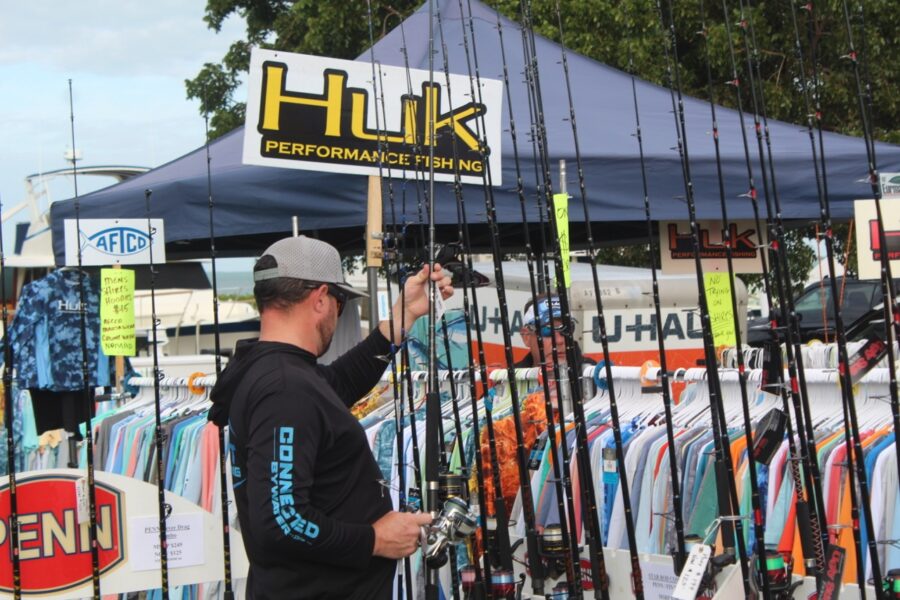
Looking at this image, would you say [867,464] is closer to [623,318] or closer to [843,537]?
[843,537]

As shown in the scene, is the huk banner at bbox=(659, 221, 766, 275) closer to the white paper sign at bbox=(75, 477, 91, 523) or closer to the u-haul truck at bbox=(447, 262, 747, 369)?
the u-haul truck at bbox=(447, 262, 747, 369)

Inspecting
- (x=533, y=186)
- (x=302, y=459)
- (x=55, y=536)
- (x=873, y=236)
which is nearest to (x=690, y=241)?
(x=533, y=186)

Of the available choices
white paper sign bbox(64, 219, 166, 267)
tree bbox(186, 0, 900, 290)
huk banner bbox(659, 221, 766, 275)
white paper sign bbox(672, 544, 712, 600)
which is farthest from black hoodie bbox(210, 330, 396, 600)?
tree bbox(186, 0, 900, 290)

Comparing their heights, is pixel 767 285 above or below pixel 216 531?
above

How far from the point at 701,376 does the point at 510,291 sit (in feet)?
19.8

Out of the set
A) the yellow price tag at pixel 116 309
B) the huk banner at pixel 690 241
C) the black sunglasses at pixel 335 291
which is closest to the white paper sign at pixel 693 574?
the black sunglasses at pixel 335 291

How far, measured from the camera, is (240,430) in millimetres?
2439

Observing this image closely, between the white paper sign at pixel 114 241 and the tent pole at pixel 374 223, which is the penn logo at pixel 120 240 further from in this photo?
the tent pole at pixel 374 223

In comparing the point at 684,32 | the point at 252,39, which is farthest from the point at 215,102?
the point at 684,32

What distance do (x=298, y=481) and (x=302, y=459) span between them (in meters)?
0.05

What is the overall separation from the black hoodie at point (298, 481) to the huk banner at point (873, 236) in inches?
79.6

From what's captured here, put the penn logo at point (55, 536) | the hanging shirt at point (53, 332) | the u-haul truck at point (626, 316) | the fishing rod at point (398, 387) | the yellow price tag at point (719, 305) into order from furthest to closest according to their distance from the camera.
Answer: the u-haul truck at point (626, 316), the hanging shirt at point (53, 332), the yellow price tag at point (719, 305), the penn logo at point (55, 536), the fishing rod at point (398, 387)

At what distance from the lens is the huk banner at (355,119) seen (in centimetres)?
435

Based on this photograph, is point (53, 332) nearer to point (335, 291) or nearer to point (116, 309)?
point (116, 309)
